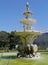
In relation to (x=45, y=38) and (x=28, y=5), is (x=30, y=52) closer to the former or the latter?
(x=28, y=5)

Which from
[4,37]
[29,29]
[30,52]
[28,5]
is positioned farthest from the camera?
[4,37]

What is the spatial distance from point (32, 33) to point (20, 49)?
206 centimetres

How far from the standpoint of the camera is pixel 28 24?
2275 cm

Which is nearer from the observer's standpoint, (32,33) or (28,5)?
(32,33)

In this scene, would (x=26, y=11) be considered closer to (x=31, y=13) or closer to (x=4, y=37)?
(x=31, y=13)

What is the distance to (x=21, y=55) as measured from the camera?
2119 cm

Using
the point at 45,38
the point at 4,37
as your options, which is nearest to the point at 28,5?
the point at 4,37

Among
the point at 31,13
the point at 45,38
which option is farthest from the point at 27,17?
the point at 45,38

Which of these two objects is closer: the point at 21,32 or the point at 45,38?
the point at 21,32

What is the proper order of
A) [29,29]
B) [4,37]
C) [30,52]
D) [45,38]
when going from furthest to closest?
[45,38] < [4,37] < [29,29] < [30,52]

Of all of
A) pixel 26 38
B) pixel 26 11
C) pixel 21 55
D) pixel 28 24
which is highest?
pixel 26 11

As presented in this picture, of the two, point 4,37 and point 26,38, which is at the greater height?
point 4,37

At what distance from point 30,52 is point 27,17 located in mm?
4350

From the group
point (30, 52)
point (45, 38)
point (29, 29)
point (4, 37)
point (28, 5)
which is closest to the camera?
point (30, 52)
